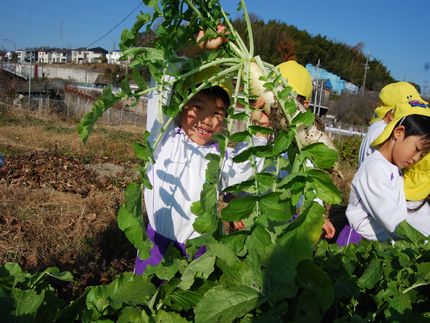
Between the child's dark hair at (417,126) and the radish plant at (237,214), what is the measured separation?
4.38 ft

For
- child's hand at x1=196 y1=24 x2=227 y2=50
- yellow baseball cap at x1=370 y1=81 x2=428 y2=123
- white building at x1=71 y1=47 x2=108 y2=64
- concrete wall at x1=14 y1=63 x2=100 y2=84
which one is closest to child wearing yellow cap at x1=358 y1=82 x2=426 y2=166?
yellow baseball cap at x1=370 y1=81 x2=428 y2=123

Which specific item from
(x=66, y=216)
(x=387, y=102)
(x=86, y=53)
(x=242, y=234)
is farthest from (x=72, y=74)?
(x=242, y=234)

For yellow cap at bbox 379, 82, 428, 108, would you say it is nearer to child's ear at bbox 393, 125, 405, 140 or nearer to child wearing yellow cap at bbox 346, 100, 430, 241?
child wearing yellow cap at bbox 346, 100, 430, 241

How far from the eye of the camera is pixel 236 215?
89 centimetres

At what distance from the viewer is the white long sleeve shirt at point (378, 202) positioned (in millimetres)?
2271

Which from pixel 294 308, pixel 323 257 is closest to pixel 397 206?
pixel 323 257

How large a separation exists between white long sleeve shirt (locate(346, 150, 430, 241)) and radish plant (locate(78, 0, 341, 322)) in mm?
1165

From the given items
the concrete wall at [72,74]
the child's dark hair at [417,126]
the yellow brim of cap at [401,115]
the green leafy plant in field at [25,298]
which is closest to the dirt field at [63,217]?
the green leafy plant in field at [25,298]

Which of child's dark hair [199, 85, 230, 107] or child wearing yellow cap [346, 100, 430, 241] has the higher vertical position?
child's dark hair [199, 85, 230, 107]

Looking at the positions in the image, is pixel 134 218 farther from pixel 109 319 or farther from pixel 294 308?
pixel 294 308

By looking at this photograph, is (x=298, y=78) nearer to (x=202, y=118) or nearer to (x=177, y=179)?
(x=202, y=118)

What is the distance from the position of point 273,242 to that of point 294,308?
8.4 inches

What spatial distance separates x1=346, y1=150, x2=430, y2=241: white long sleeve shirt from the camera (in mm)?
2271

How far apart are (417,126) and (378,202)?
0.51 metres
